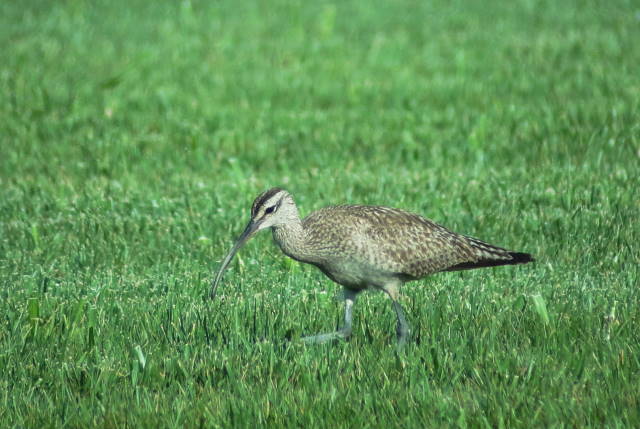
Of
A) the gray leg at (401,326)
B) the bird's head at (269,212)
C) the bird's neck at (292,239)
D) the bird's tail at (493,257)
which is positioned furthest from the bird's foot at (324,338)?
the bird's tail at (493,257)

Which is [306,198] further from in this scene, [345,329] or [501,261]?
[345,329]

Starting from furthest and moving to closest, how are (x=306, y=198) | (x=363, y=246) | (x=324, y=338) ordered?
(x=306, y=198)
(x=363, y=246)
(x=324, y=338)

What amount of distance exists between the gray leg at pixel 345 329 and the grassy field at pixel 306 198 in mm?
95

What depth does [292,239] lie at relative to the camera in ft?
21.7

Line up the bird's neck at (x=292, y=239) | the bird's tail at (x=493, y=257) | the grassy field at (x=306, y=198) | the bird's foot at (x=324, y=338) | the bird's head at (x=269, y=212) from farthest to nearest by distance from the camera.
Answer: the bird's tail at (x=493, y=257)
the bird's neck at (x=292, y=239)
the bird's head at (x=269, y=212)
the bird's foot at (x=324, y=338)
the grassy field at (x=306, y=198)

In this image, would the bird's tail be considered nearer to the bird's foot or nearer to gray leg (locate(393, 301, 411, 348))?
gray leg (locate(393, 301, 411, 348))

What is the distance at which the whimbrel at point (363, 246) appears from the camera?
6.51m

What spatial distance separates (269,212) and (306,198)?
9.76 ft

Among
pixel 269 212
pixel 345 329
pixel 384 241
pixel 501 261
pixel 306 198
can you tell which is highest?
pixel 269 212

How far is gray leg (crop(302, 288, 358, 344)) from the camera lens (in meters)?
6.20

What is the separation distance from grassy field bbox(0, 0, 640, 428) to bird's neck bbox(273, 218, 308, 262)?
392mm

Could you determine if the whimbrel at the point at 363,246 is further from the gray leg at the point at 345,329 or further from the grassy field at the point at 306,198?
the grassy field at the point at 306,198

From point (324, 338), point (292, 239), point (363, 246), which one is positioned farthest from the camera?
A: point (292, 239)

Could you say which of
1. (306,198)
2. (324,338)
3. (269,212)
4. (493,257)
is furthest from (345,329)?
(306,198)
